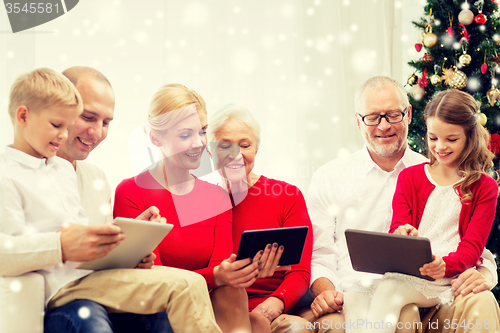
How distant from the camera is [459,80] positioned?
2486 millimetres

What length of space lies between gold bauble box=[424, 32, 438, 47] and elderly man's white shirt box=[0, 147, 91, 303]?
213 cm

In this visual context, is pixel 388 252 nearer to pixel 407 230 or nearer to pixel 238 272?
pixel 407 230

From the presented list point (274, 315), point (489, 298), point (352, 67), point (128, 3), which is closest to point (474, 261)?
point (489, 298)

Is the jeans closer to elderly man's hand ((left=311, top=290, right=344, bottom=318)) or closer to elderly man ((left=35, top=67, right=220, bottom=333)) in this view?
elderly man ((left=35, top=67, right=220, bottom=333))

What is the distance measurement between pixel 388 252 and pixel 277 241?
398 millimetres

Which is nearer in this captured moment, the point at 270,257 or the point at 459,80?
the point at 270,257

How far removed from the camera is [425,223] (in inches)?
70.9

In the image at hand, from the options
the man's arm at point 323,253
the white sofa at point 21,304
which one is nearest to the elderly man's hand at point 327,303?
the man's arm at point 323,253

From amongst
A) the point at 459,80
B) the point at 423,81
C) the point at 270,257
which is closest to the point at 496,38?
the point at 459,80

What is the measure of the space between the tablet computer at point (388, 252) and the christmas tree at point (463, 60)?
1.18 m

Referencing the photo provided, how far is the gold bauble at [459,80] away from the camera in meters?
2.49

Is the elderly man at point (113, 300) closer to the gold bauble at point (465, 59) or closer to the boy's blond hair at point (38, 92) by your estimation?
the boy's blond hair at point (38, 92)

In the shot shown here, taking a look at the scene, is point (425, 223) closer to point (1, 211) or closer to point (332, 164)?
point (332, 164)

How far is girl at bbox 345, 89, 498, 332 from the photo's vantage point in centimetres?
162
